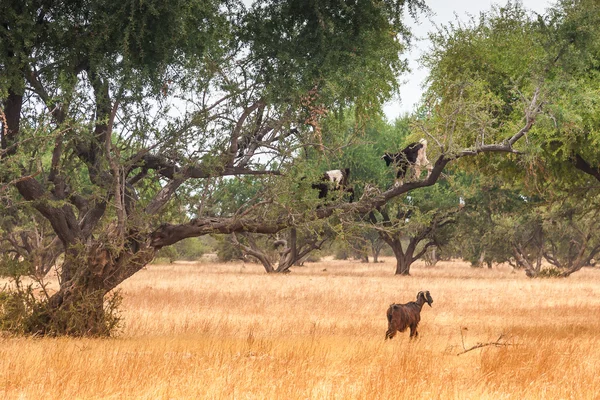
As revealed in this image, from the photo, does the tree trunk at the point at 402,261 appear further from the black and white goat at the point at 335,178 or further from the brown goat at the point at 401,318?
the brown goat at the point at 401,318

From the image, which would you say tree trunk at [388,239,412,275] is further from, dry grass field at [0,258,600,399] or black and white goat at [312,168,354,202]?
black and white goat at [312,168,354,202]

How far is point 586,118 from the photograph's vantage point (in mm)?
16703

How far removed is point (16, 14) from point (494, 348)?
9385 mm

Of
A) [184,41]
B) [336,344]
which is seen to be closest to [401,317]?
[336,344]

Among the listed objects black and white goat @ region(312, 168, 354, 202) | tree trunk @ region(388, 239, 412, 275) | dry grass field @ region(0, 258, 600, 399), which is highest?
black and white goat @ region(312, 168, 354, 202)

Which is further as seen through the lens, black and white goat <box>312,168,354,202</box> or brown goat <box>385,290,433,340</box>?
black and white goat <box>312,168,354,202</box>

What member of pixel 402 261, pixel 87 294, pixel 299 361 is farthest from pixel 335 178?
pixel 402 261

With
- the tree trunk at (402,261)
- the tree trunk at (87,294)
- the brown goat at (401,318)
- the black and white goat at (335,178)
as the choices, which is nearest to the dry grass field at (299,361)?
the brown goat at (401,318)

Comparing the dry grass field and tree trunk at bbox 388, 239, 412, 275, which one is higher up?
tree trunk at bbox 388, 239, 412, 275

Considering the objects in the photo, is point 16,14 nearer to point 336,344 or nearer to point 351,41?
point 351,41

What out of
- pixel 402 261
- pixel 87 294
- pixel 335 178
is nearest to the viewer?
pixel 87 294

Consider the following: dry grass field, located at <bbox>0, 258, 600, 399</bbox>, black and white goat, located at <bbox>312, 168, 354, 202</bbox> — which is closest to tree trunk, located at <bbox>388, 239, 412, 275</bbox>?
dry grass field, located at <bbox>0, 258, 600, 399</bbox>

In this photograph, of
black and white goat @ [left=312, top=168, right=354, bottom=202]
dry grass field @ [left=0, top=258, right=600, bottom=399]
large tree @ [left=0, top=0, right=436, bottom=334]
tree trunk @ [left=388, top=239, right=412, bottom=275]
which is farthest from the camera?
tree trunk @ [left=388, top=239, right=412, bottom=275]

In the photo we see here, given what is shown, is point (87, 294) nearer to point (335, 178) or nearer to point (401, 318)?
point (401, 318)
